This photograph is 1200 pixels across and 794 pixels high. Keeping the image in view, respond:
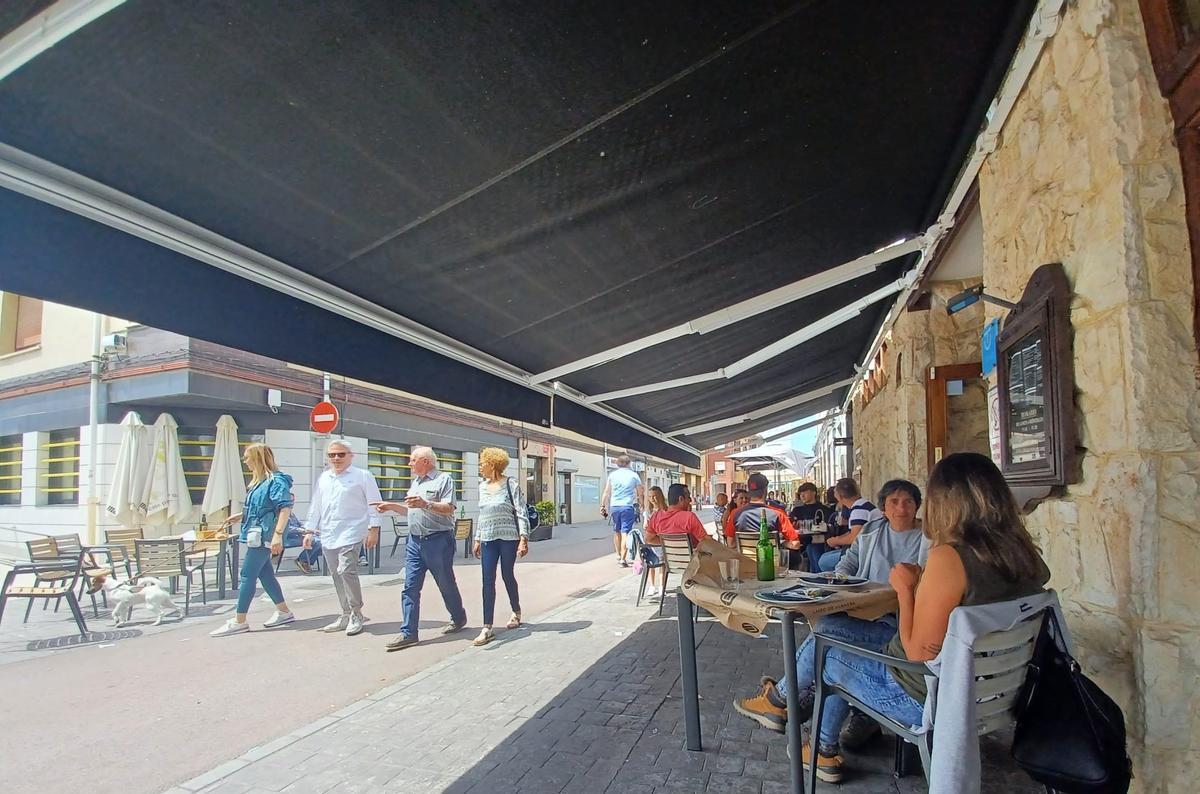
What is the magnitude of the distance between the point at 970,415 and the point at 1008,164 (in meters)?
2.73

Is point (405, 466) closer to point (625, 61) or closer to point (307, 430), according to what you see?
point (307, 430)

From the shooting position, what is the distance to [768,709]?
314cm

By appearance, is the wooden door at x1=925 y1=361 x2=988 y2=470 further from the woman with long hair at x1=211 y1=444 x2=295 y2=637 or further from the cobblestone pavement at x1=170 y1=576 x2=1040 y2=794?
the woman with long hair at x1=211 y1=444 x2=295 y2=637

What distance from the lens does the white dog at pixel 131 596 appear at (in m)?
6.24

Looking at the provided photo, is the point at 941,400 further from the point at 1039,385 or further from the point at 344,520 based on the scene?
the point at 344,520

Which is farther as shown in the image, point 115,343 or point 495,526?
point 115,343

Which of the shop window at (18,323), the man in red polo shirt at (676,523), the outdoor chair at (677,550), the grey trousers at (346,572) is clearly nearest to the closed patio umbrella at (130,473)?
the grey trousers at (346,572)

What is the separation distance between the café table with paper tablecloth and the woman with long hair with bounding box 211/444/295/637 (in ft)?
13.9

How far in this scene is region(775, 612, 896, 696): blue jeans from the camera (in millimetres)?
2666

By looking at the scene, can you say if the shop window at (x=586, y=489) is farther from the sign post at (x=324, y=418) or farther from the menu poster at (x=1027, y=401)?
the menu poster at (x=1027, y=401)

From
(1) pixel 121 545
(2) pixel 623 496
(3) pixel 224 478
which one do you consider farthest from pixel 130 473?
(2) pixel 623 496

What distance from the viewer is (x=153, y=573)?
21.6ft

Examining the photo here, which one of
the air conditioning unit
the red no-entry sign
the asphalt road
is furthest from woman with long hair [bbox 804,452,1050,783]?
the air conditioning unit

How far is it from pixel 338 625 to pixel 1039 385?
18.8 feet
